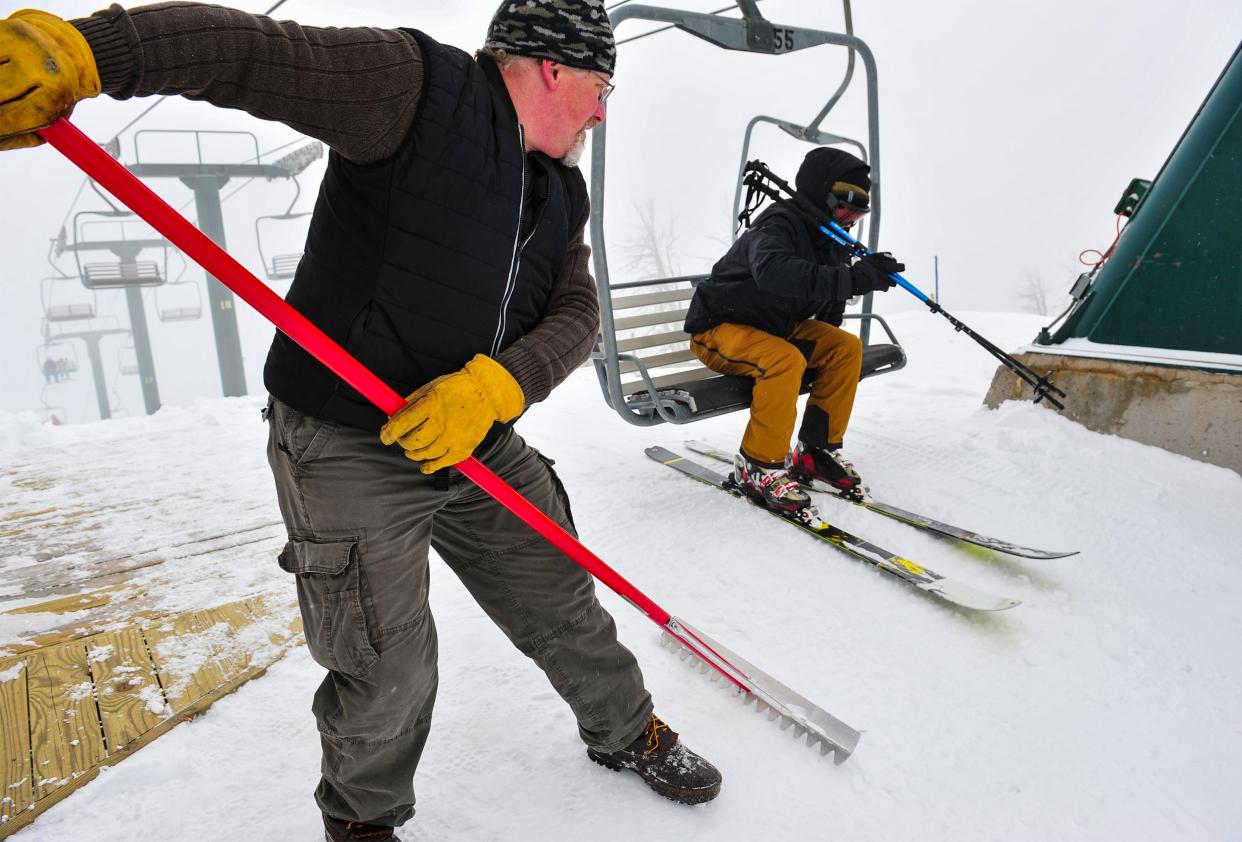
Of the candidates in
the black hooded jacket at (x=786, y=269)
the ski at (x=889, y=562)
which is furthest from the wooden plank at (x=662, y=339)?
the ski at (x=889, y=562)

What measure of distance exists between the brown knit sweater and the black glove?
2.52 metres

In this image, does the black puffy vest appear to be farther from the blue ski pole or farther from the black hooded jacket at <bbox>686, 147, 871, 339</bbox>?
the blue ski pole

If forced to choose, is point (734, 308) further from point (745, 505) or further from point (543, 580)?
point (543, 580)

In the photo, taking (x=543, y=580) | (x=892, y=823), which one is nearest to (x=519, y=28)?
(x=543, y=580)

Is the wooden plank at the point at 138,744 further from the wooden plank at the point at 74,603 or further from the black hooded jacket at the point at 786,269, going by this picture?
the black hooded jacket at the point at 786,269

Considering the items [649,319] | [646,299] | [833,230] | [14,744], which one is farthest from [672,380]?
[14,744]

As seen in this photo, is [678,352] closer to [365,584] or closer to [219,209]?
[365,584]

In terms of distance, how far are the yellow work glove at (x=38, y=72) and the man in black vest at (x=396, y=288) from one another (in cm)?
6

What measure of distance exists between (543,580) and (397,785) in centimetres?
50

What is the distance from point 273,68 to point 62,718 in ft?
6.05

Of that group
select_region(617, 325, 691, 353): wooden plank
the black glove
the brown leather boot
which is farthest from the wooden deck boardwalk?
the black glove

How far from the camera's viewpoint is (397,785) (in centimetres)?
140

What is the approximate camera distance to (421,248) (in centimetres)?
125

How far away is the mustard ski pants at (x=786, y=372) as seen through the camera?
Result: 3174mm
